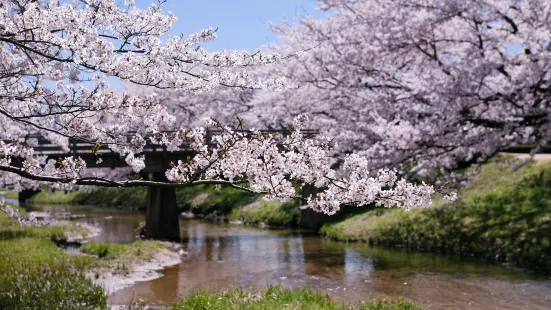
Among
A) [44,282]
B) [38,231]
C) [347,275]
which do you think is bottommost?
[347,275]

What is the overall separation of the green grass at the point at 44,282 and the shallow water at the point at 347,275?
163 cm

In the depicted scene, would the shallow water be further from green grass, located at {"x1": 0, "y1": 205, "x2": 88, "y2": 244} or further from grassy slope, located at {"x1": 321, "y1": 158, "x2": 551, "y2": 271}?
green grass, located at {"x1": 0, "y1": 205, "x2": 88, "y2": 244}

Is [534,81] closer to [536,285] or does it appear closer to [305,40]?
[536,285]

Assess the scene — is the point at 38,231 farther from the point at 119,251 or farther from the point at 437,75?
the point at 437,75

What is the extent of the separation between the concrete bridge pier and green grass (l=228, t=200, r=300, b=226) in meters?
6.16

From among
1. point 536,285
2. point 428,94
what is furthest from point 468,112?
point 536,285

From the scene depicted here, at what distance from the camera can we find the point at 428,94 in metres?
15.8

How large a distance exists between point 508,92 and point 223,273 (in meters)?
9.75

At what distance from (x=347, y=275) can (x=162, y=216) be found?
11707 mm

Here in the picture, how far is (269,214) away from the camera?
29.8 metres

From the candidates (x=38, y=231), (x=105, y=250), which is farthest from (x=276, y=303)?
(x=38, y=231)

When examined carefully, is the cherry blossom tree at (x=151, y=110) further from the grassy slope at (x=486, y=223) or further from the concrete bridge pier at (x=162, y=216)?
the concrete bridge pier at (x=162, y=216)

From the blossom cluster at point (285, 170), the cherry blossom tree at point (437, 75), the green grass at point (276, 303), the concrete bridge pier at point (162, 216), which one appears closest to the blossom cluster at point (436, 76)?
the cherry blossom tree at point (437, 75)

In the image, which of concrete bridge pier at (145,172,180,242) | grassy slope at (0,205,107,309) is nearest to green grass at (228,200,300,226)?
concrete bridge pier at (145,172,180,242)
